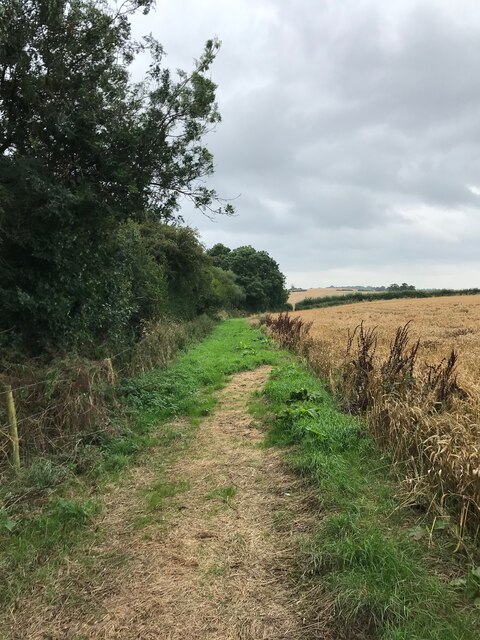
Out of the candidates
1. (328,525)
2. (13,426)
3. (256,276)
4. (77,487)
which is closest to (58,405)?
(13,426)

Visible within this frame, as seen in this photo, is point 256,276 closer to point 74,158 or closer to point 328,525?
point 74,158

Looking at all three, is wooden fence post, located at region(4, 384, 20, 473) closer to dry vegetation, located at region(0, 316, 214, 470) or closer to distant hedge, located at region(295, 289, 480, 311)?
dry vegetation, located at region(0, 316, 214, 470)

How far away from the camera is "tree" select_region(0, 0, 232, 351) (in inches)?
238

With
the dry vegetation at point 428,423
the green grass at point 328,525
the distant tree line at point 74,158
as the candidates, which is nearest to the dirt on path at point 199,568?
the green grass at point 328,525

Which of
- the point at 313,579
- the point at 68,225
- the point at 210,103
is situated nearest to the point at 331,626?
the point at 313,579

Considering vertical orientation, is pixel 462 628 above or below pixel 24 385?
below

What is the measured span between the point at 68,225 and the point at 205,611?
571 centimetres

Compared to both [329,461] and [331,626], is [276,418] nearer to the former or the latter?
[329,461]

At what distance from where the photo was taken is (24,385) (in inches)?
202

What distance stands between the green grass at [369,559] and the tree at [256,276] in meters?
58.7

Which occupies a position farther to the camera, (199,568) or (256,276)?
(256,276)

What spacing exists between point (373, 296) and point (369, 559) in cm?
7719

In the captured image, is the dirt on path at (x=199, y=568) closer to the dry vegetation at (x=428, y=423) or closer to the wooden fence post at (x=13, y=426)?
the wooden fence post at (x=13, y=426)

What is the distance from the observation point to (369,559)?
288 cm
